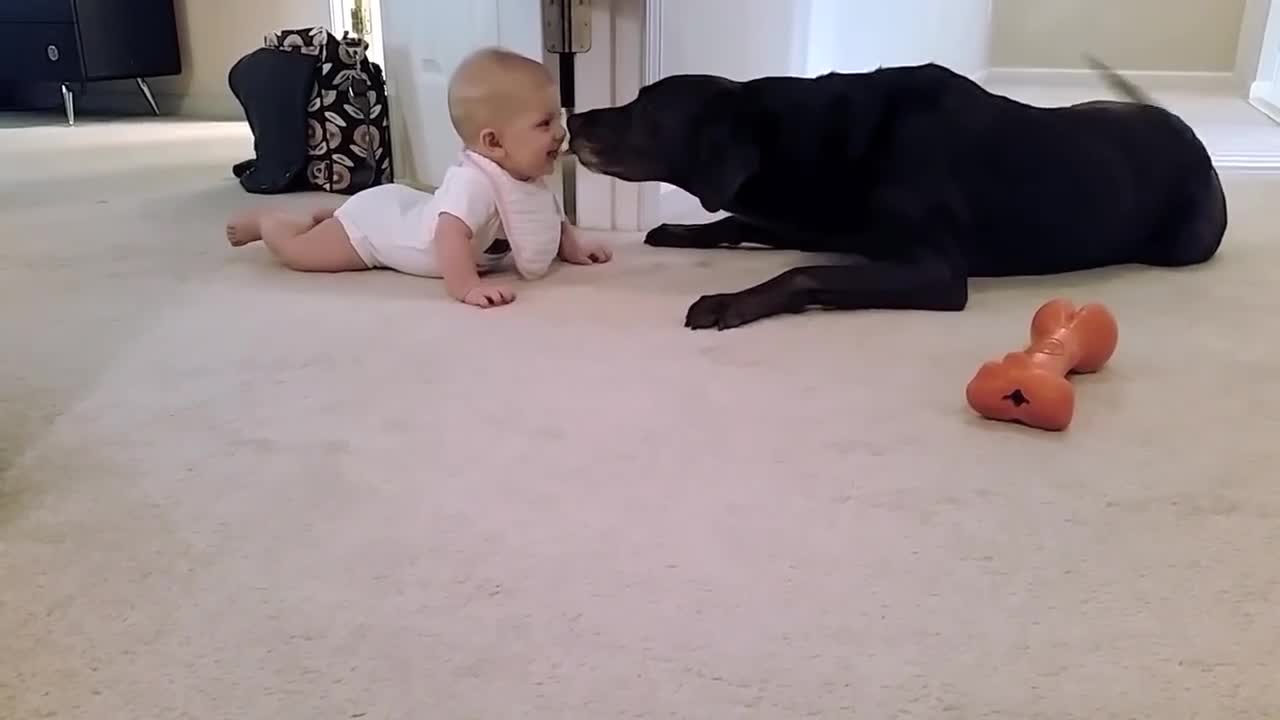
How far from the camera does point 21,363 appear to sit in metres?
1.17

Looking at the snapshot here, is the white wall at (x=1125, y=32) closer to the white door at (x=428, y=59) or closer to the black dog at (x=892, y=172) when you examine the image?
the white door at (x=428, y=59)

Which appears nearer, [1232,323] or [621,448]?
[621,448]

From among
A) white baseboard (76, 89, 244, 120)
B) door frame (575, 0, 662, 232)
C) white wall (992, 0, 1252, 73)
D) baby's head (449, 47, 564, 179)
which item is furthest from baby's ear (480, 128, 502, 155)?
white wall (992, 0, 1252, 73)

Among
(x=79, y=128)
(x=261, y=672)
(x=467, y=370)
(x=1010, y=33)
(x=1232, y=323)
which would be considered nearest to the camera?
(x=261, y=672)

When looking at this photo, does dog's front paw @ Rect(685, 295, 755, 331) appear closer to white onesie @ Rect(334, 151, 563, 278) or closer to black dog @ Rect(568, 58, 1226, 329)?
black dog @ Rect(568, 58, 1226, 329)

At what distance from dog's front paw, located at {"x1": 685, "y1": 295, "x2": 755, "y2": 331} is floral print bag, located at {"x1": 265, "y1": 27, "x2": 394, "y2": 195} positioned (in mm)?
1255

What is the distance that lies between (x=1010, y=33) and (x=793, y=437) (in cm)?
452

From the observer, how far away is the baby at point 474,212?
1.48 meters

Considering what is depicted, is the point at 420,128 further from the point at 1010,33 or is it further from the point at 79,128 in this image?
the point at 1010,33

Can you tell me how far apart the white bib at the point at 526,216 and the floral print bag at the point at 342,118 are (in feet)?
2.84

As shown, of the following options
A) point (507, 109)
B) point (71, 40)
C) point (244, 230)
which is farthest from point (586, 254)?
point (71, 40)

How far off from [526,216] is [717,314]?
1.23 feet

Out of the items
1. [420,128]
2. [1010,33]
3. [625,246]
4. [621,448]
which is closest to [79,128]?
[420,128]

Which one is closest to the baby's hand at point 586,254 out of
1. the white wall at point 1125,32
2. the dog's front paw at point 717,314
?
the dog's front paw at point 717,314
